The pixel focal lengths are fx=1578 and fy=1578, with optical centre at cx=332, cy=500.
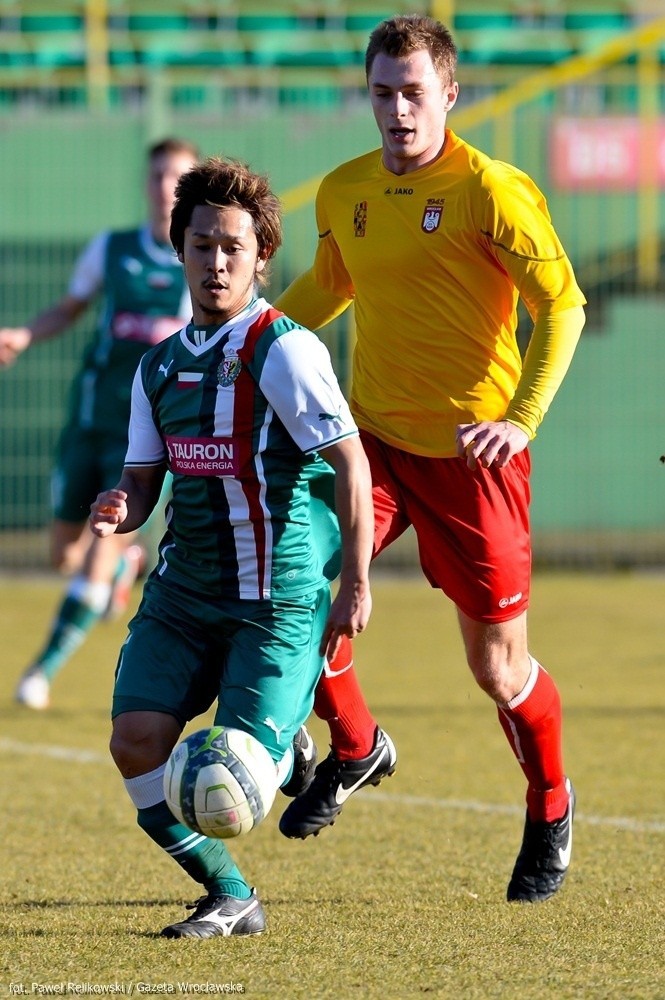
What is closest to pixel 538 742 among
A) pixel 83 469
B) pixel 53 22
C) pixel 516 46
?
pixel 83 469

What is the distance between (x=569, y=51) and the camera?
15828 mm

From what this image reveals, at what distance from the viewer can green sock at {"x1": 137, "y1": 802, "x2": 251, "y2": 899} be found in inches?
151

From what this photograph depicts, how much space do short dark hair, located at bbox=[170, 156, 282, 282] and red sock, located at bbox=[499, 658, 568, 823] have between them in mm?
1452

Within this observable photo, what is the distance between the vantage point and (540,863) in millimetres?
4309

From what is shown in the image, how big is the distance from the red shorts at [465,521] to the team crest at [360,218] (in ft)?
2.00

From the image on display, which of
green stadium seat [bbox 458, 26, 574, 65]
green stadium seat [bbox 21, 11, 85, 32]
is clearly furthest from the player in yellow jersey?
green stadium seat [bbox 21, 11, 85, 32]

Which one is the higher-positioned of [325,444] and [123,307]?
[325,444]

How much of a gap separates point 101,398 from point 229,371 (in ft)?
13.8

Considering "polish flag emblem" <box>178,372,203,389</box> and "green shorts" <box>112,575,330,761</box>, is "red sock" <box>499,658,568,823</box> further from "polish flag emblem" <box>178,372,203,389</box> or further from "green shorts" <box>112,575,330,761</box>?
"polish flag emblem" <box>178,372,203,389</box>

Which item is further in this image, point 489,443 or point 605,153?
point 605,153

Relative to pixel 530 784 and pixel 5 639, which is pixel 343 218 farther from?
pixel 5 639

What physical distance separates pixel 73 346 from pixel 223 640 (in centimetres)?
977

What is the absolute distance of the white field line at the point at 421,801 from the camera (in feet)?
17.1

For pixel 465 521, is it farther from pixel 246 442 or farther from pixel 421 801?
pixel 421 801
